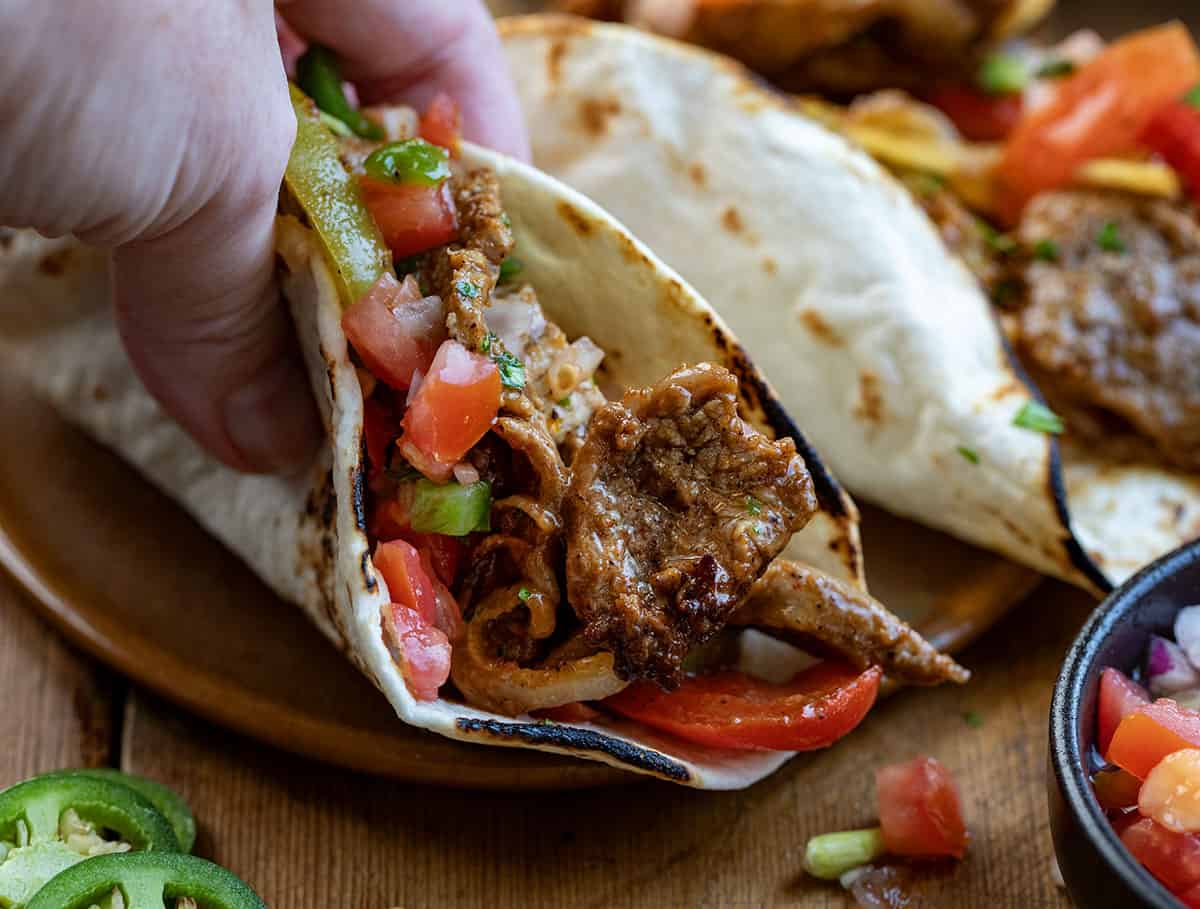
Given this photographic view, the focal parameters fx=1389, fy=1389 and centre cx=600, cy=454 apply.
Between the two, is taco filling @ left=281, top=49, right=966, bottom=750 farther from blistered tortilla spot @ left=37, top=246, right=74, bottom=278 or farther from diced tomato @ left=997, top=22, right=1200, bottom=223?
diced tomato @ left=997, top=22, right=1200, bottom=223

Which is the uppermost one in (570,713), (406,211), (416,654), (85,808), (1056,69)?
(406,211)

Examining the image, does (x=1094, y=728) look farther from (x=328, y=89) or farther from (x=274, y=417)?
(x=328, y=89)

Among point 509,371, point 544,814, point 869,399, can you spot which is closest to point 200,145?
point 509,371

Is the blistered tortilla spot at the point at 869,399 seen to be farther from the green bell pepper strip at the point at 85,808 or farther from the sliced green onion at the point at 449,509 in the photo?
the green bell pepper strip at the point at 85,808

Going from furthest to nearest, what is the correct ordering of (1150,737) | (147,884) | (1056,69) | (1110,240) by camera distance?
(1056,69) < (1110,240) < (147,884) < (1150,737)

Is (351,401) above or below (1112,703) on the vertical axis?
above
